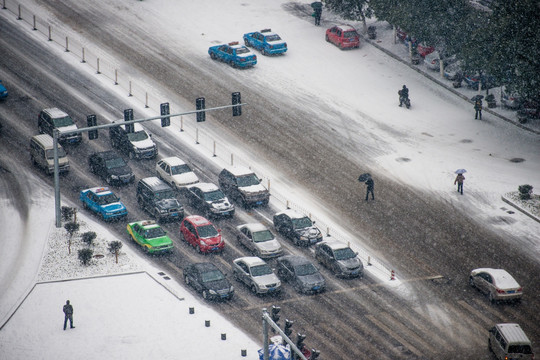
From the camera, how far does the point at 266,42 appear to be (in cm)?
7619

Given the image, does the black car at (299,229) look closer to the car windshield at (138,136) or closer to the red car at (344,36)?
the car windshield at (138,136)

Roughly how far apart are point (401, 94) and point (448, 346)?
2908 cm

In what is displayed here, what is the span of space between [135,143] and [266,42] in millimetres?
18776

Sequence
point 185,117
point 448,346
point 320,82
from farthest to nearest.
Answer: point 320,82 < point 185,117 < point 448,346

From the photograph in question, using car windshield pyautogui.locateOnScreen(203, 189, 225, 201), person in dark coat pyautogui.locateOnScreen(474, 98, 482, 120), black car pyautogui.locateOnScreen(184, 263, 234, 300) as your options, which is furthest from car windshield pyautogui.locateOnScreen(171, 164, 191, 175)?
person in dark coat pyautogui.locateOnScreen(474, 98, 482, 120)

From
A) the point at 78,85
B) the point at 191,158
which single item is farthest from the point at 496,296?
the point at 78,85

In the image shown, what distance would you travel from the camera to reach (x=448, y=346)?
145 feet

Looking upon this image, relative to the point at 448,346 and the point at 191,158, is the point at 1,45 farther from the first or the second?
the point at 448,346

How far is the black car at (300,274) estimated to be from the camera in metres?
48.3

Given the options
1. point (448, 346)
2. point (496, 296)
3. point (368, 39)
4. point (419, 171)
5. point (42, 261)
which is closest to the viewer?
point (448, 346)

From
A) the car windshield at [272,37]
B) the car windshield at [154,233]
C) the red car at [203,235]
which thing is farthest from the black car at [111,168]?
the car windshield at [272,37]

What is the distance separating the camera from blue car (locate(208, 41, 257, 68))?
7344 cm

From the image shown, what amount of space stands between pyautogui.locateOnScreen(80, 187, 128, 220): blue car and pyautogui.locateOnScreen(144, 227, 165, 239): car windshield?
3.64 metres

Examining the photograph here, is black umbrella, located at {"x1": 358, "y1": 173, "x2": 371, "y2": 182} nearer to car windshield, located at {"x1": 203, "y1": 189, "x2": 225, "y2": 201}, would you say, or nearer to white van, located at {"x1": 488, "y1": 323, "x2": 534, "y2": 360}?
car windshield, located at {"x1": 203, "y1": 189, "x2": 225, "y2": 201}
